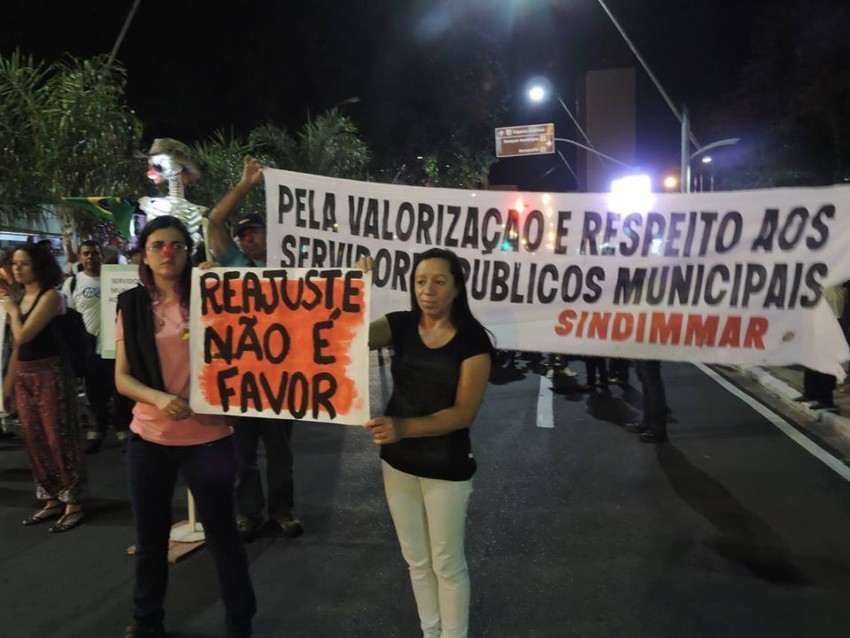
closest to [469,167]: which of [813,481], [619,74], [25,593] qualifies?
[813,481]

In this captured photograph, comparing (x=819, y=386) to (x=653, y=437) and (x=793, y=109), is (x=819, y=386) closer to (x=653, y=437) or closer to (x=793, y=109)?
(x=653, y=437)

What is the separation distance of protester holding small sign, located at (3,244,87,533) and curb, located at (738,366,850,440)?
6.44m

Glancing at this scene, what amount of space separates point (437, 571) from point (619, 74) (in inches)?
1933

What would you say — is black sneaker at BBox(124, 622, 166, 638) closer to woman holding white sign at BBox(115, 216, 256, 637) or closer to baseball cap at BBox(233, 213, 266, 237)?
woman holding white sign at BBox(115, 216, 256, 637)

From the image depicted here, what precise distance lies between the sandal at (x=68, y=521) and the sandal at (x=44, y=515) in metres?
0.18

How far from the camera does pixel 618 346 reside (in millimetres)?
4074

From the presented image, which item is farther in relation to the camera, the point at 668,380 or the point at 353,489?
the point at 668,380

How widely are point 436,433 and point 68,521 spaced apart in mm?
3288

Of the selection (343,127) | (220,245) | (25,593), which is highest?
(343,127)

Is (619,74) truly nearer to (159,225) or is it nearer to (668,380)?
(668,380)

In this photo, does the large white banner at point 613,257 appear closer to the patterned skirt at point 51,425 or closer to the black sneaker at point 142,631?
the patterned skirt at point 51,425

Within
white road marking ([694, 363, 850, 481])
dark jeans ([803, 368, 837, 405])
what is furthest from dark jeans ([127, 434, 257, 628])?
dark jeans ([803, 368, 837, 405])

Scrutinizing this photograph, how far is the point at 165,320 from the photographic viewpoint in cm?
317

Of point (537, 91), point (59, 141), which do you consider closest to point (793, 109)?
point (537, 91)
